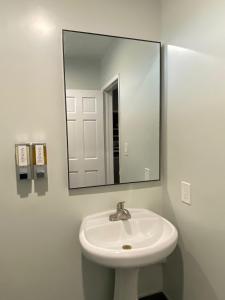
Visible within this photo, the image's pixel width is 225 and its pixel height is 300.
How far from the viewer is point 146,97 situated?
159cm

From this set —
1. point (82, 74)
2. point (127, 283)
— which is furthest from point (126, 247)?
point (82, 74)

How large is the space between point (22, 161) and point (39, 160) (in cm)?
9

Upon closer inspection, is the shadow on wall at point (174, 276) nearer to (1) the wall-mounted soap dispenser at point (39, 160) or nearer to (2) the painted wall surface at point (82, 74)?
(1) the wall-mounted soap dispenser at point (39, 160)

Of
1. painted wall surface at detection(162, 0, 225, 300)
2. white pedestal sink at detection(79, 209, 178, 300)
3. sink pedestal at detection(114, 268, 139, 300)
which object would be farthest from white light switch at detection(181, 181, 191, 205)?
sink pedestal at detection(114, 268, 139, 300)

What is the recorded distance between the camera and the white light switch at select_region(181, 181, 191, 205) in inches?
52.4

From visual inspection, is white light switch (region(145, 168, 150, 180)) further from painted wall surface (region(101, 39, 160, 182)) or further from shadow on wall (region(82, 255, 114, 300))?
shadow on wall (region(82, 255, 114, 300))

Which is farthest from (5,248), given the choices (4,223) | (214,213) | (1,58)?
(214,213)

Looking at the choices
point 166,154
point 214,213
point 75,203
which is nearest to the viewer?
point 214,213

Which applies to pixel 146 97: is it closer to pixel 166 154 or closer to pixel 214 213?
pixel 166 154

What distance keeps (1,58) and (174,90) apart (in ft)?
3.55

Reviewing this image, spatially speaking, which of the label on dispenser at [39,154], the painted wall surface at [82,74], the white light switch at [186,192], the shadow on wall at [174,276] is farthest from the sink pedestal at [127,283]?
the painted wall surface at [82,74]

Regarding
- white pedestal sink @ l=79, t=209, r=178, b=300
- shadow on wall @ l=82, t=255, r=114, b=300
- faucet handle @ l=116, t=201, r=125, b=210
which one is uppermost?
faucet handle @ l=116, t=201, r=125, b=210

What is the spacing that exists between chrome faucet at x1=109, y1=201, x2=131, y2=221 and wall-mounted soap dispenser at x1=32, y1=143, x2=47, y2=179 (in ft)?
1.72

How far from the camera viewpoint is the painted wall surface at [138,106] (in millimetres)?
1530
